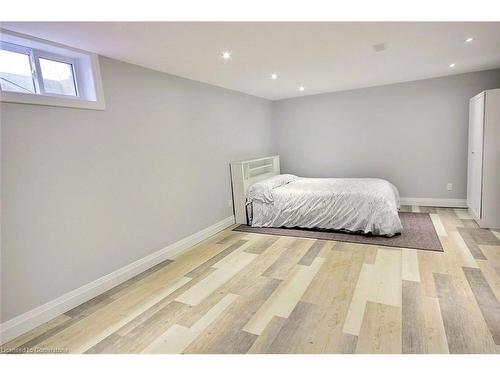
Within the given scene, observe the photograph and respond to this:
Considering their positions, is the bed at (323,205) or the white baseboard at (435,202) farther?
the white baseboard at (435,202)

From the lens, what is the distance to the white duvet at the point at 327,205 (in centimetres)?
358

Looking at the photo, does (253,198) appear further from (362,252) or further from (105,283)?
(105,283)

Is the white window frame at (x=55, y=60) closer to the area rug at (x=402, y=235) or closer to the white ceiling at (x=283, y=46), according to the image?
the white ceiling at (x=283, y=46)

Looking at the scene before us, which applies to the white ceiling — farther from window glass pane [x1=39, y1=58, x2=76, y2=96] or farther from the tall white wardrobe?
the tall white wardrobe

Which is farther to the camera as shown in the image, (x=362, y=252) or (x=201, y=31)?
(x=362, y=252)

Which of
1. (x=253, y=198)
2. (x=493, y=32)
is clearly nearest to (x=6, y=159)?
(x=253, y=198)

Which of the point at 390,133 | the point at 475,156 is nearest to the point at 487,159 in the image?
the point at 475,156

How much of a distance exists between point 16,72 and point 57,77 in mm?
298

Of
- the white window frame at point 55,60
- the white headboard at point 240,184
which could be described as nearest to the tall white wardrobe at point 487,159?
the white headboard at point 240,184

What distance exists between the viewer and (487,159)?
11.7ft

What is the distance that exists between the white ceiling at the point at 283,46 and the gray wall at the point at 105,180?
397mm
